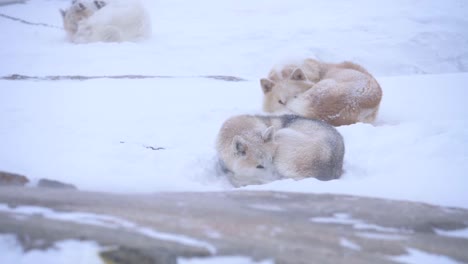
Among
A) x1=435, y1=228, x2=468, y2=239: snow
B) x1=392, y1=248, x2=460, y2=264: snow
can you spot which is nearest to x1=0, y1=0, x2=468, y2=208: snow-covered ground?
x1=435, y1=228, x2=468, y2=239: snow

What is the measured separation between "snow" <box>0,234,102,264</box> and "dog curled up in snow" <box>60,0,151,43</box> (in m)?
8.27

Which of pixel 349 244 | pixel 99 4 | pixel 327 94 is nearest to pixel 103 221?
pixel 349 244

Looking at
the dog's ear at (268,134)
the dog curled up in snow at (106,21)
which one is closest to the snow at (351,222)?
the dog's ear at (268,134)

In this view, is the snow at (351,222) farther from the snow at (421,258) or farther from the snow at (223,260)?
the snow at (223,260)

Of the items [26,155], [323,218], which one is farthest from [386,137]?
[26,155]

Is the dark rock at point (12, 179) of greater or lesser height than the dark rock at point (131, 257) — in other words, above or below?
below

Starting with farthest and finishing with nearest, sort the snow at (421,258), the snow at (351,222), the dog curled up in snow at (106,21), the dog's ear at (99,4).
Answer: the dog's ear at (99,4) → the dog curled up in snow at (106,21) → the snow at (351,222) → the snow at (421,258)

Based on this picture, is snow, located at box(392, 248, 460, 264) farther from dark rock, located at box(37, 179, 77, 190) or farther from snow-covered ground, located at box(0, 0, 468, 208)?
dark rock, located at box(37, 179, 77, 190)

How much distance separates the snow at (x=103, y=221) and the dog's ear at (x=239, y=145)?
7.52ft

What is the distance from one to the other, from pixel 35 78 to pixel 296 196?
5.03m

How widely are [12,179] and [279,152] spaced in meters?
2.12

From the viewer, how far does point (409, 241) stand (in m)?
1.94

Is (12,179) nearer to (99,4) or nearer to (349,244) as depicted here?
(349,244)

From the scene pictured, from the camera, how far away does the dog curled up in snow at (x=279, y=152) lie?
12.2ft
